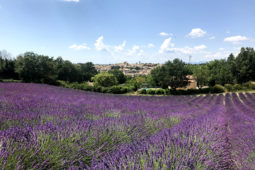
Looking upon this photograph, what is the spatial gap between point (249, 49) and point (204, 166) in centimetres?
5485

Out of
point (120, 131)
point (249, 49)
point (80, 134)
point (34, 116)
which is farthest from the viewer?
point (249, 49)

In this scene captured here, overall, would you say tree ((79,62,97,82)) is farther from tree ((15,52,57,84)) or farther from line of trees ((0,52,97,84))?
tree ((15,52,57,84))

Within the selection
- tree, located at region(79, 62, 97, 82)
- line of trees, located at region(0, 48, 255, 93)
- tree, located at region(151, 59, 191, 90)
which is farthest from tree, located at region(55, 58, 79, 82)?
tree, located at region(151, 59, 191, 90)

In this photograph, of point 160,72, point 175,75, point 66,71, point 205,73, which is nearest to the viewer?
point 175,75

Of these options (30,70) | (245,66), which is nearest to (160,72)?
(245,66)

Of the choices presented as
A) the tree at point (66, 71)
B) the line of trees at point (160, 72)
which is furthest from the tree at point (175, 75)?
the tree at point (66, 71)

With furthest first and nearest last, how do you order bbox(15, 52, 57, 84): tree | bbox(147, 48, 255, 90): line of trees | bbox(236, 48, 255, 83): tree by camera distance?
1. bbox(236, 48, 255, 83): tree
2. bbox(147, 48, 255, 90): line of trees
3. bbox(15, 52, 57, 84): tree

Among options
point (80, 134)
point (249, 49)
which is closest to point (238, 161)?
point (80, 134)

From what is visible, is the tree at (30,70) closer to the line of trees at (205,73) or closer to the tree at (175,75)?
the tree at (175,75)

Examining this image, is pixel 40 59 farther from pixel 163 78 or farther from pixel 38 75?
pixel 163 78

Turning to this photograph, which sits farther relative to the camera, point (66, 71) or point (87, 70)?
point (87, 70)

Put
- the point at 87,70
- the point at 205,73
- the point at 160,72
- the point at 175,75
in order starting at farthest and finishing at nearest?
1. the point at 87,70
2. the point at 205,73
3. the point at 160,72
4. the point at 175,75

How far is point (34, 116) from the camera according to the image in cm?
204

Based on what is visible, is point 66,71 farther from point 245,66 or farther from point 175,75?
point 245,66
